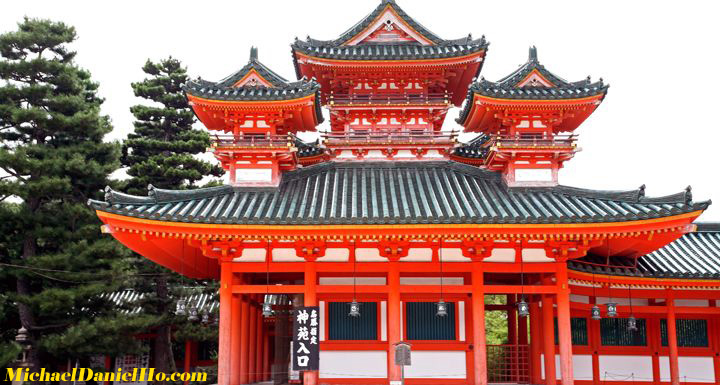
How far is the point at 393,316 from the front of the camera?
13984 mm

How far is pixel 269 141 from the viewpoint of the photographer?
15969 millimetres

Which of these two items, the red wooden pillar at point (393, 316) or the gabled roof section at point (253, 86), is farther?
the gabled roof section at point (253, 86)

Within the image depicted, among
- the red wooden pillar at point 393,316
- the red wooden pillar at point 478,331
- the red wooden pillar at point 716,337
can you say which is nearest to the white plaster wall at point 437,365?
the red wooden pillar at point 478,331

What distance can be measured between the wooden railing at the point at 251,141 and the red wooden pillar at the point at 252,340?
4.29 meters

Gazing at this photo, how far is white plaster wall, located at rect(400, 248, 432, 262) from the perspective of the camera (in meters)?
14.6

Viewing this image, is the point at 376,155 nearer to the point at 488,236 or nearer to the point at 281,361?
the point at 488,236

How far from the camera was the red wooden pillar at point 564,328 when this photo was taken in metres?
14.0

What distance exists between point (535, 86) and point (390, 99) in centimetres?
452

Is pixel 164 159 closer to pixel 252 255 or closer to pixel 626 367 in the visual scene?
pixel 252 255

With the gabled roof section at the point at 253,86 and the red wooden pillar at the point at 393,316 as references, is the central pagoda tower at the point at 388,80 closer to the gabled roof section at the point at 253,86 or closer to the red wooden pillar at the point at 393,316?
Answer: the gabled roof section at the point at 253,86

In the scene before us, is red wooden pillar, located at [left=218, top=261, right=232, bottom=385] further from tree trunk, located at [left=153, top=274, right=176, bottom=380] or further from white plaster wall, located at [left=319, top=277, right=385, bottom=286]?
tree trunk, located at [left=153, top=274, right=176, bottom=380]

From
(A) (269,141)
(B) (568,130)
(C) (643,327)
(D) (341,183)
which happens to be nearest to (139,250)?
(A) (269,141)

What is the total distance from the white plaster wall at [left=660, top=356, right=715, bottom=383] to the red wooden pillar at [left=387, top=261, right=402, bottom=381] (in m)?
9.49

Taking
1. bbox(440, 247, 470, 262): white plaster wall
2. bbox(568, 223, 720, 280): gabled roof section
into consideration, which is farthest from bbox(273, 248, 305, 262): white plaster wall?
bbox(568, 223, 720, 280): gabled roof section
